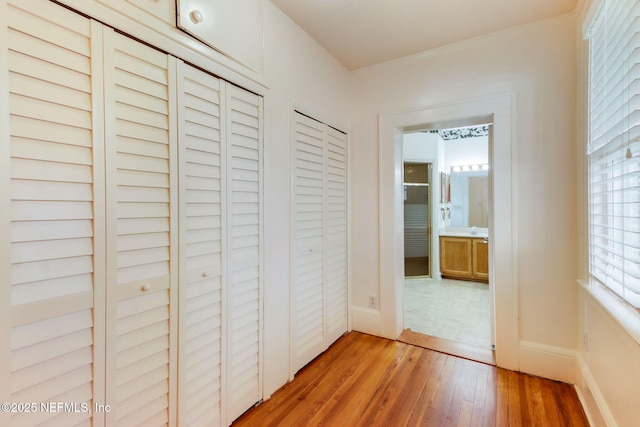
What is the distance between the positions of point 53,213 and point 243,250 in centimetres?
87

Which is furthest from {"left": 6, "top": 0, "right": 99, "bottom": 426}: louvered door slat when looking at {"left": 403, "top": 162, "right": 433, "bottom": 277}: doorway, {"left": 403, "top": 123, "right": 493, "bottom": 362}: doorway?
{"left": 403, "top": 162, "right": 433, "bottom": 277}: doorway

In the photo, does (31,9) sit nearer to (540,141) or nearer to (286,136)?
(286,136)

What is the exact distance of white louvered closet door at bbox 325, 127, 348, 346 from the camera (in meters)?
2.46

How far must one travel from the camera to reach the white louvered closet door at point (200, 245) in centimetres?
134

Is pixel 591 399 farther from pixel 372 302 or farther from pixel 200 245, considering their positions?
pixel 200 245

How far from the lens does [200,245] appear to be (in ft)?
4.67

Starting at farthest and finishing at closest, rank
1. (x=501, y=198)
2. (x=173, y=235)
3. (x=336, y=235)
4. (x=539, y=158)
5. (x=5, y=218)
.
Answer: (x=336, y=235), (x=501, y=198), (x=539, y=158), (x=173, y=235), (x=5, y=218)

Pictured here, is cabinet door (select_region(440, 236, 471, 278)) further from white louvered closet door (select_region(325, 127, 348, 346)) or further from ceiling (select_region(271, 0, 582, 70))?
ceiling (select_region(271, 0, 582, 70))

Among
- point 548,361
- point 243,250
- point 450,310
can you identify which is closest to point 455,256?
point 450,310

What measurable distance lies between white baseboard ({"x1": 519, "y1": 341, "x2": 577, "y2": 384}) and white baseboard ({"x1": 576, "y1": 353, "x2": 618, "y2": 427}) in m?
0.06

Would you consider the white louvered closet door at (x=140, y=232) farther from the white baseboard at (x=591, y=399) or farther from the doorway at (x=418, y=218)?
the doorway at (x=418, y=218)

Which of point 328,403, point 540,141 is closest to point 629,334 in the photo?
point 540,141

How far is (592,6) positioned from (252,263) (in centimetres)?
244

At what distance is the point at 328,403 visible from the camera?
1.78 m
